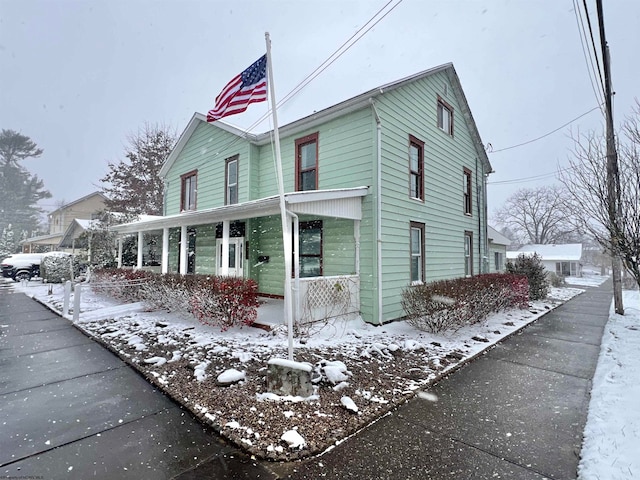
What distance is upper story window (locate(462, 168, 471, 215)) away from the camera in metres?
12.7

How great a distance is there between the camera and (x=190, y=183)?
14.3 metres

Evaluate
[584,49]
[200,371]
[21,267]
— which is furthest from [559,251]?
[21,267]

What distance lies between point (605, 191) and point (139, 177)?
27507mm

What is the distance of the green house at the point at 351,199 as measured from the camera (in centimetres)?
790

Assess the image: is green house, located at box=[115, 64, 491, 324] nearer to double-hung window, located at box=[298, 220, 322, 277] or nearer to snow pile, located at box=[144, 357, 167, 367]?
double-hung window, located at box=[298, 220, 322, 277]

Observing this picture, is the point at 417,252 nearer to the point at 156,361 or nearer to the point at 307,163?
the point at 307,163

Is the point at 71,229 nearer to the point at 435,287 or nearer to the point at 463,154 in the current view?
the point at 435,287

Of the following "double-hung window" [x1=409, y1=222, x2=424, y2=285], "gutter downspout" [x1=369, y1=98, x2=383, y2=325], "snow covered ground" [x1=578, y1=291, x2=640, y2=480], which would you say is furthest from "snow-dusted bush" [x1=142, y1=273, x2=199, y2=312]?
"snow covered ground" [x1=578, y1=291, x2=640, y2=480]

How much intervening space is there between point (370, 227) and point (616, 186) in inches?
203

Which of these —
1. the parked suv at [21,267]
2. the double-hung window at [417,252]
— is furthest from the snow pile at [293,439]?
the parked suv at [21,267]

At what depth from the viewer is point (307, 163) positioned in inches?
386

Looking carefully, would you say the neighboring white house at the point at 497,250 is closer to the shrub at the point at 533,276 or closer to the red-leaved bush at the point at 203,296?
the shrub at the point at 533,276

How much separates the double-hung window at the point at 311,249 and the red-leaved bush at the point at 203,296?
1776mm

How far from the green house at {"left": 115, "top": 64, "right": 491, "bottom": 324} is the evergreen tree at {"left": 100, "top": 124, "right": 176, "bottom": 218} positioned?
12.1 metres
